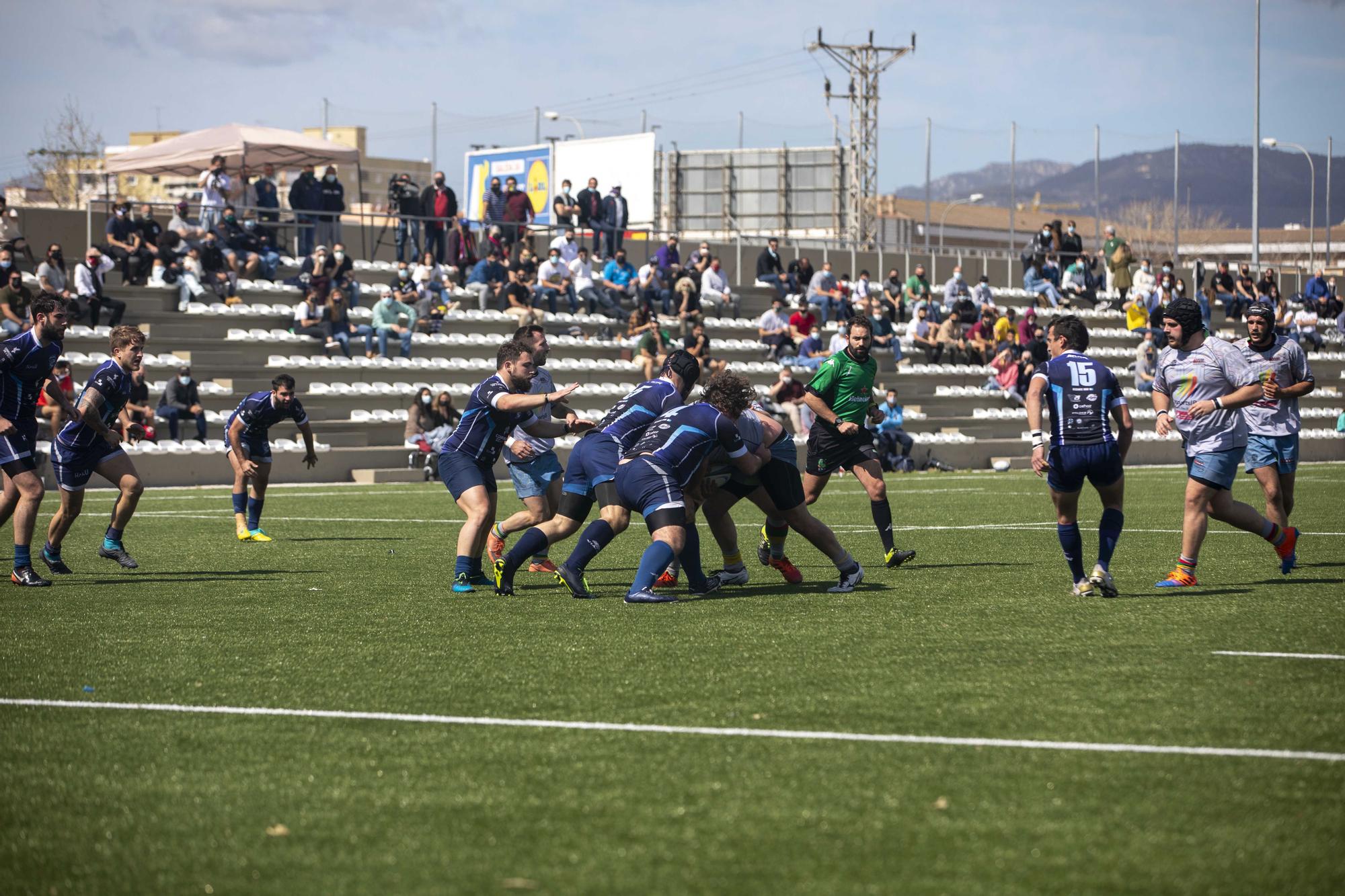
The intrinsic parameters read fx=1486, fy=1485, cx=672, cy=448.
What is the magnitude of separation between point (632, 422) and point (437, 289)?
20.8 m

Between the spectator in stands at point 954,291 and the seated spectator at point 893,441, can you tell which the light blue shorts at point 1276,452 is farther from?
the spectator in stands at point 954,291

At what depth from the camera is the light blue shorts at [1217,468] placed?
9742 millimetres

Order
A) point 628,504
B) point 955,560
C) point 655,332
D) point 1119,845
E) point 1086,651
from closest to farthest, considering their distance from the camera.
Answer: point 1119,845
point 1086,651
point 628,504
point 955,560
point 655,332

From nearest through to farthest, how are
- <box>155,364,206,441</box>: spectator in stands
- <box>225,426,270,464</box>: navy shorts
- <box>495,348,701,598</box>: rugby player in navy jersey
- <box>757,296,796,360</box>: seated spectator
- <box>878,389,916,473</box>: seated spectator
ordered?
<box>495,348,701,598</box>: rugby player in navy jersey → <box>225,426,270,464</box>: navy shorts → <box>155,364,206,441</box>: spectator in stands → <box>878,389,916,473</box>: seated spectator → <box>757,296,796,360</box>: seated spectator

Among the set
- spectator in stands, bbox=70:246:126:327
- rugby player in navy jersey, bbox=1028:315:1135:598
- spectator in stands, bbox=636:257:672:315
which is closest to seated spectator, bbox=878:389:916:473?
spectator in stands, bbox=636:257:672:315

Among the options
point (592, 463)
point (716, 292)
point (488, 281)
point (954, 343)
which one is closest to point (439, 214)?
point (488, 281)

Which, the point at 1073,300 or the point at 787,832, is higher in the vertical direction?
the point at 1073,300

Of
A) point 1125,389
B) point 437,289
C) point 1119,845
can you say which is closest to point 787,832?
point 1119,845

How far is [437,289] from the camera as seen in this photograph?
30.4 m

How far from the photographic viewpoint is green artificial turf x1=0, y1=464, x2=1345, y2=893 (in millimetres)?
4188

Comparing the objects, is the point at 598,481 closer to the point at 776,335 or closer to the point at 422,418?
the point at 422,418

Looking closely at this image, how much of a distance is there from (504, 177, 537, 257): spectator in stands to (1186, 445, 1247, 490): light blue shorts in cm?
2472

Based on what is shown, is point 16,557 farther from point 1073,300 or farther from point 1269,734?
point 1073,300

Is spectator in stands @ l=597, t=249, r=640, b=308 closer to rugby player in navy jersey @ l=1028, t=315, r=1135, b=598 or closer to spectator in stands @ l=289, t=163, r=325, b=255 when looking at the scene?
spectator in stands @ l=289, t=163, r=325, b=255
